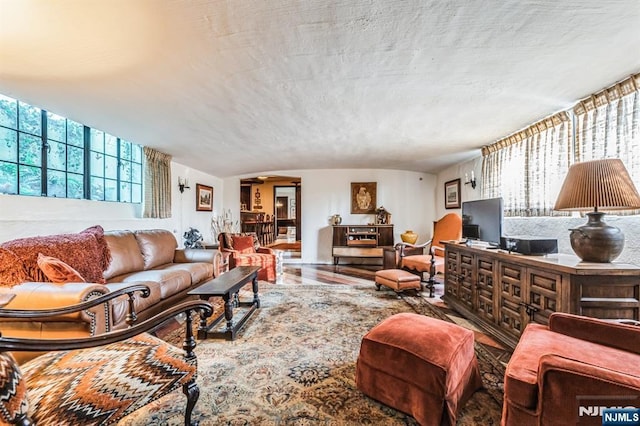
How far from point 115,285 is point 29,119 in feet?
6.11

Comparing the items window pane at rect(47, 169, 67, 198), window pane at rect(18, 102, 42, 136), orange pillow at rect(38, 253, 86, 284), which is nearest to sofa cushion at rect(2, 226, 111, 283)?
orange pillow at rect(38, 253, 86, 284)

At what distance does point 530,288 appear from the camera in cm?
209

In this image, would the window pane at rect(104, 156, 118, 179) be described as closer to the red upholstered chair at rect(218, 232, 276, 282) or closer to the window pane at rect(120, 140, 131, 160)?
the window pane at rect(120, 140, 131, 160)

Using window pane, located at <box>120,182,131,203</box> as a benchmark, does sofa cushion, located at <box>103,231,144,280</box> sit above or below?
below

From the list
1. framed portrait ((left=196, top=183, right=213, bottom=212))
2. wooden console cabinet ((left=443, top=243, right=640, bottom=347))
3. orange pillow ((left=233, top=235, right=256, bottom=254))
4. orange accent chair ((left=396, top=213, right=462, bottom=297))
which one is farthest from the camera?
framed portrait ((left=196, top=183, right=213, bottom=212))

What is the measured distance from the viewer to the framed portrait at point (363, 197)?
6.55 metres

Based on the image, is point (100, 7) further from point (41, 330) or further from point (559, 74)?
point (559, 74)

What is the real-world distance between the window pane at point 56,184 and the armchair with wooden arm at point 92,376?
6.80 ft

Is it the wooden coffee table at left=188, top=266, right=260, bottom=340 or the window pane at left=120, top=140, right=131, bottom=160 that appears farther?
the window pane at left=120, top=140, right=131, bottom=160

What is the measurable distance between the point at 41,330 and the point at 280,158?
3.90 metres

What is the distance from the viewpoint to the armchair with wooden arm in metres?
0.86

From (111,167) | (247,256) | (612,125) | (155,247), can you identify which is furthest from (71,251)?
(612,125)

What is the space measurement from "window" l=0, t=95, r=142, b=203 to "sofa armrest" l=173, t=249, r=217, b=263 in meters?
1.06

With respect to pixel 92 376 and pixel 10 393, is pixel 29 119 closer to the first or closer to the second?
pixel 92 376
